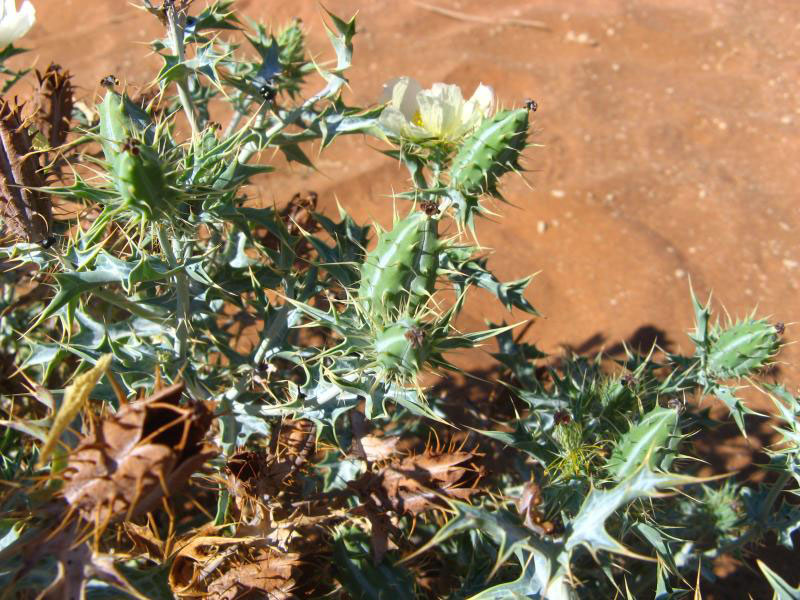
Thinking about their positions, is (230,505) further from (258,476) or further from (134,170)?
(134,170)

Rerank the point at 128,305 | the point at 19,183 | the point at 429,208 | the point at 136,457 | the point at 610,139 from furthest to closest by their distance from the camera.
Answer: the point at 610,139
the point at 128,305
the point at 19,183
the point at 429,208
the point at 136,457

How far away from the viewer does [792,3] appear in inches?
163

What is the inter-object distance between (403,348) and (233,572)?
0.52 m

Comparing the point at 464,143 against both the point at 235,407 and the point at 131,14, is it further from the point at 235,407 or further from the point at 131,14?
the point at 131,14

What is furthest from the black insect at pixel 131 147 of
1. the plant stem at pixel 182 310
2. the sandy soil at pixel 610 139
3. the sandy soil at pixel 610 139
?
the sandy soil at pixel 610 139

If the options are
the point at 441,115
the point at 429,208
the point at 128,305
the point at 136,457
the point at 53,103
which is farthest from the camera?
the point at 53,103

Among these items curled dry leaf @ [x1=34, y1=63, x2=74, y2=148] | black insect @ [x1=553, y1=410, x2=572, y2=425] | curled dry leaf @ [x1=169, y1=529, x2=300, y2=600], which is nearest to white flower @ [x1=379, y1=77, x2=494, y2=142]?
black insect @ [x1=553, y1=410, x2=572, y2=425]

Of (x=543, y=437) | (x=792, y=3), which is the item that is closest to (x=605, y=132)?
(x=792, y=3)

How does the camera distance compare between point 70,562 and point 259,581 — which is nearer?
point 70,562

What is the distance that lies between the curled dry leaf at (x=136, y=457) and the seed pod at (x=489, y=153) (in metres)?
0.75

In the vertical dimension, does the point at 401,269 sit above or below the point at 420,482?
above

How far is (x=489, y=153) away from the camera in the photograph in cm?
130

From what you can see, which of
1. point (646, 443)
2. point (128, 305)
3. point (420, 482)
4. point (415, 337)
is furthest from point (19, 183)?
point (646, 443)

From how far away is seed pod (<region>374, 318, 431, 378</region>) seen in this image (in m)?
1.08
